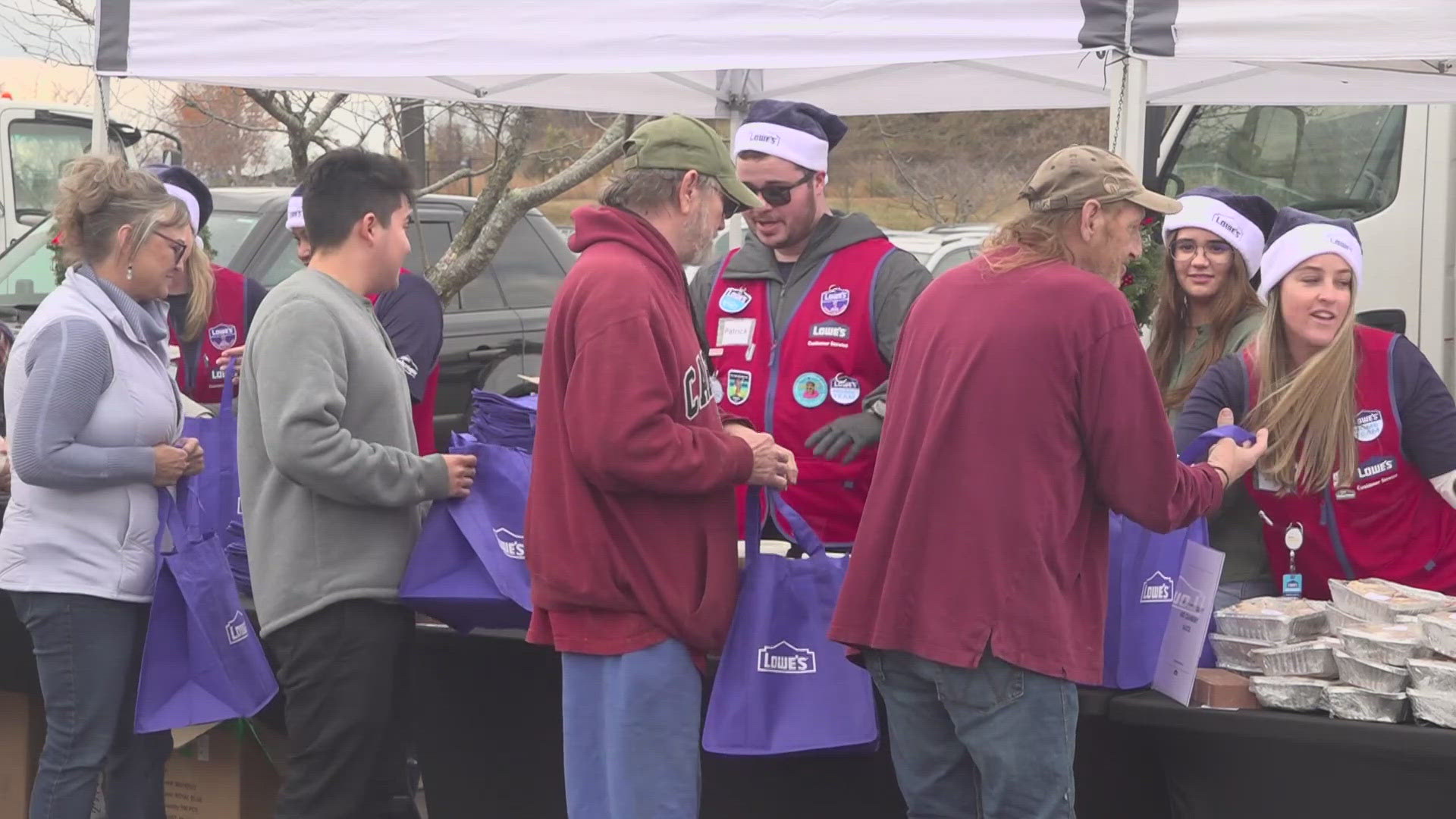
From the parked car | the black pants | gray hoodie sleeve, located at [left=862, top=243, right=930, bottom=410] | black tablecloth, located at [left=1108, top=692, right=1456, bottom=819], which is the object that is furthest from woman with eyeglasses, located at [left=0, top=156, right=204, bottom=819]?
the parked car

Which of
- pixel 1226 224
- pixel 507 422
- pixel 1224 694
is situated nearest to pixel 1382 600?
pixel 1224 694

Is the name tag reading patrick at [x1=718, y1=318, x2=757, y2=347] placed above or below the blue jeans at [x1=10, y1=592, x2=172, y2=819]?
A: above

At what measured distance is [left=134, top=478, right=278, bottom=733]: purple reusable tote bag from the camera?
11.5 ft

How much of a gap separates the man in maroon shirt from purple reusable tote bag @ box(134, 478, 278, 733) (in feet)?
5.34

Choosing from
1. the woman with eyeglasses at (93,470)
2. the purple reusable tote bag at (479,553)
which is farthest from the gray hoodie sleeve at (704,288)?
the woman with eyeglasses at (93,470)

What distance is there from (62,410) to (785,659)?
1.67 meters

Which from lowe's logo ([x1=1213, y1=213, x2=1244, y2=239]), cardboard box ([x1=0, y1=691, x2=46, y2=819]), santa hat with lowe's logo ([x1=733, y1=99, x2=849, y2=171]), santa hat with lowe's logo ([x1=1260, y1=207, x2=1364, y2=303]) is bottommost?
cardboard box ([x1=0, y1=691, x2=46, y2=819])

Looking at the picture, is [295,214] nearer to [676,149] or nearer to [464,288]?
[676,149]

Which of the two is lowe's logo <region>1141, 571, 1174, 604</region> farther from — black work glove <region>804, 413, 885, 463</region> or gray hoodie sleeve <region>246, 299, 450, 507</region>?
gray hoodie sleeve <region>246, 299, 450, 507</region>

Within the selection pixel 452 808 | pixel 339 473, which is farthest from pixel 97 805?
pixel 339 473

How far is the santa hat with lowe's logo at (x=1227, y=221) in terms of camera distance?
152 inches

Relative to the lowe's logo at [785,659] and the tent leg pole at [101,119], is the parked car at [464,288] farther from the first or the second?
the lowe's logo at [785,659]

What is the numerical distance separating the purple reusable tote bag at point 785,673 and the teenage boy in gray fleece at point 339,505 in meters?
0.74

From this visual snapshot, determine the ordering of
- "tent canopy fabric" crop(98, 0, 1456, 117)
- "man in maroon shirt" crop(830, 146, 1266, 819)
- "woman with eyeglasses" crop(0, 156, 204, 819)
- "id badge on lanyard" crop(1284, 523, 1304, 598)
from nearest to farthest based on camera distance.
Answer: "man in maroon shirt" crop(830, 146, 1266, 819), "id badge on lanyard" crop(1284, 523, 1304, 598), "woman with eyeglasses" crop(0, 156, 204, 819), "tent canopy fabric" crop(98, 0, 1456, 117)
